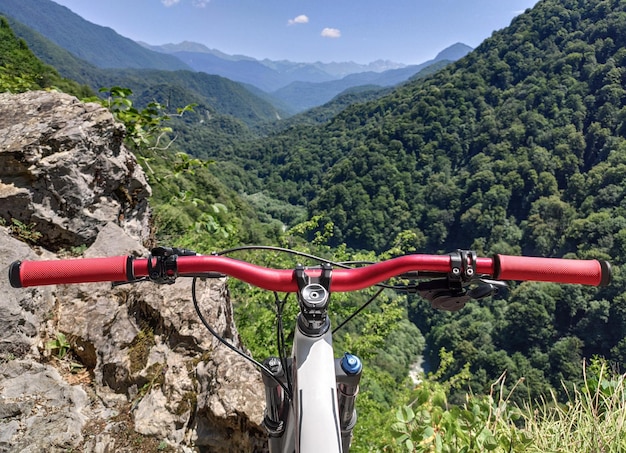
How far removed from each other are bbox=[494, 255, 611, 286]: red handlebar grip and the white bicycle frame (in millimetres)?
644

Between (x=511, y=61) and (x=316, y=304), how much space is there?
11921cm

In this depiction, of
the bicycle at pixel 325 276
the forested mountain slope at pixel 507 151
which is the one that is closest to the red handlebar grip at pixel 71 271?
the bicycle at pixel 325 276

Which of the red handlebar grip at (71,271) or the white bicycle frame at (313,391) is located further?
the red handlebar grip at (71,271)

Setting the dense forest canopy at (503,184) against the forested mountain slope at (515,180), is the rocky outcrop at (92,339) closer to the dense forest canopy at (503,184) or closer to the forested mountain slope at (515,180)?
the dense forest canopy at (503,184)

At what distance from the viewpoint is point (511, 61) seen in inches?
3839

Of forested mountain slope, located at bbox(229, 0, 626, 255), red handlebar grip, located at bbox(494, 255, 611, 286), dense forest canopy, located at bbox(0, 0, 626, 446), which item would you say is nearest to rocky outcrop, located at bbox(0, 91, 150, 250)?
red handlebar grip, located at bbox(494, 255, 611, 286)

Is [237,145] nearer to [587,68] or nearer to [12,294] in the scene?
[587,68]

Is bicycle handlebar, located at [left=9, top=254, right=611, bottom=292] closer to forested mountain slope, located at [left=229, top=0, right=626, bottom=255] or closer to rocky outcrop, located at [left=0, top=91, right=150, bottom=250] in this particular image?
rocky outcrop, located at [left=0, top=91, right=150, bottom=250]

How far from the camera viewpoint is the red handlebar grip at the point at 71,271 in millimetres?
1324

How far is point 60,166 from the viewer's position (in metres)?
3.61

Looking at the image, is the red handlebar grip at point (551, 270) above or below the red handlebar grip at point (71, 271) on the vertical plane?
below

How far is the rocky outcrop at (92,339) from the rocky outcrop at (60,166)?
11 millimetres

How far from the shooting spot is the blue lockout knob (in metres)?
1.31

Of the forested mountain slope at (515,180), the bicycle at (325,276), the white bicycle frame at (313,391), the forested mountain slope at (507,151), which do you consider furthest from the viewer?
the forested mountain slope at (507,151)
